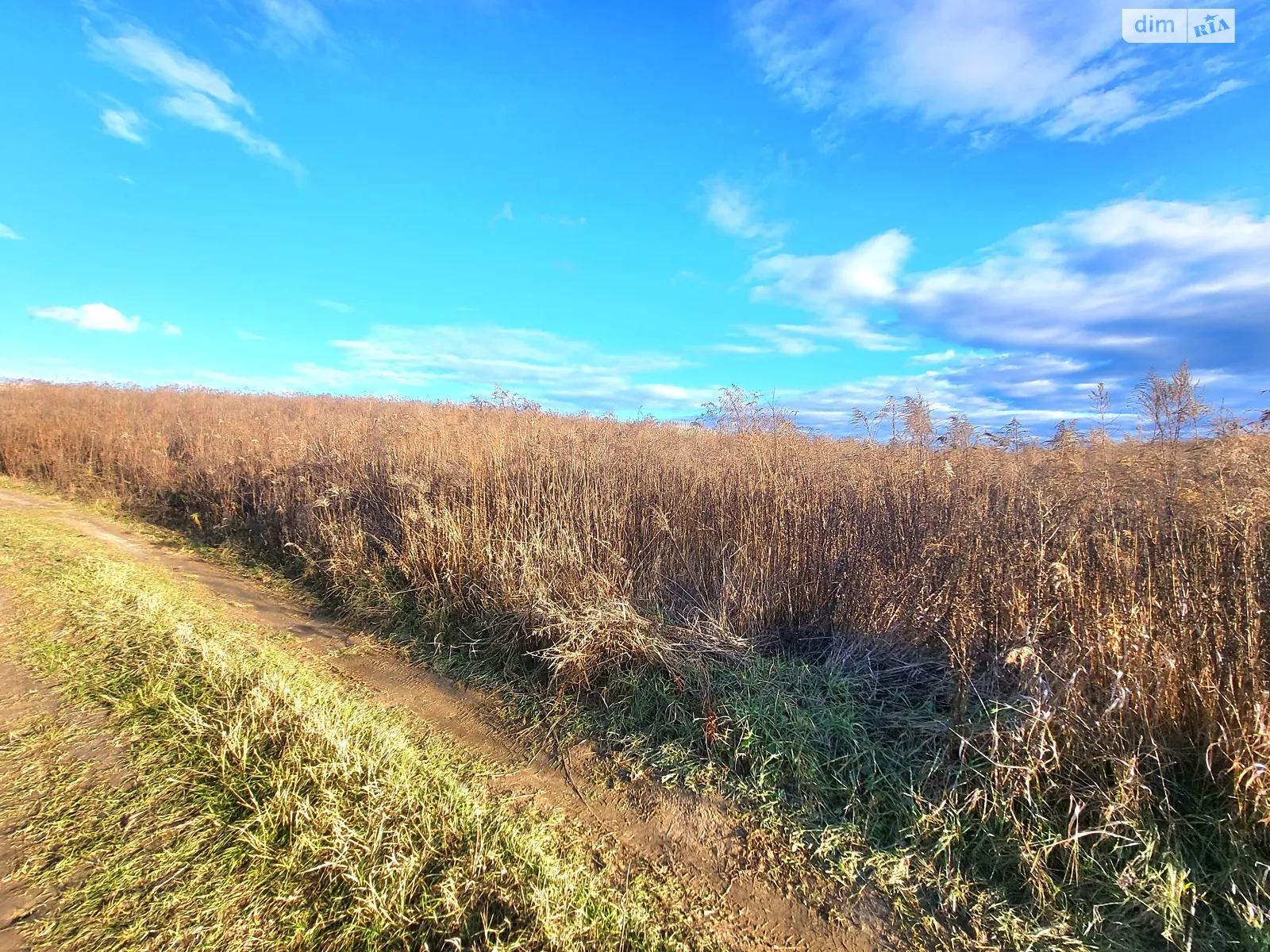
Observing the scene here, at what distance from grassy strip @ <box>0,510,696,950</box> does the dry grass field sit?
845 millimetres

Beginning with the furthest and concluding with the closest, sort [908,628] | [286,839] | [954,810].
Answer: [908,628], [954,810], [286,839]

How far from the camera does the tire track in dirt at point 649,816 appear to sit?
192 cm

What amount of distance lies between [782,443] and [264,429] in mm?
9244

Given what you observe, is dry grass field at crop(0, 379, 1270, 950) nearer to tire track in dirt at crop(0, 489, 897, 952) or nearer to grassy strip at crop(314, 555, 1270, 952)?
grassy strip at crop(314, 555, 1270, 952)

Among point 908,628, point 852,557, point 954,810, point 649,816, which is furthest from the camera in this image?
point 852,557

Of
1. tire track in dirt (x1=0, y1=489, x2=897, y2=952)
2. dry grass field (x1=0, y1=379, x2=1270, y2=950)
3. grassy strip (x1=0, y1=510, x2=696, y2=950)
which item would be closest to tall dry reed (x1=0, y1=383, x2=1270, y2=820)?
dry grass field (x1=0, y1=379, x2=1270, y2=950)

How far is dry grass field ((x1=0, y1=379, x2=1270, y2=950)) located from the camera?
2.04m

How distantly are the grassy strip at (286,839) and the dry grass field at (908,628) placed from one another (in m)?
0.85

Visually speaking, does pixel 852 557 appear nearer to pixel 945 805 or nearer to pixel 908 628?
pixel 908 628

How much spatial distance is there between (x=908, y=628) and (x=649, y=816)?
200cm

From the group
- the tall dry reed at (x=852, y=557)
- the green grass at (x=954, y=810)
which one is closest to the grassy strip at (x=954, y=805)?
the green grass at (x=954, y=810)

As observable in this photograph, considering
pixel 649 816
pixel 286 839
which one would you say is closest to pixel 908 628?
pixel 649 816

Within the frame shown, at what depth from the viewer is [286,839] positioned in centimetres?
199

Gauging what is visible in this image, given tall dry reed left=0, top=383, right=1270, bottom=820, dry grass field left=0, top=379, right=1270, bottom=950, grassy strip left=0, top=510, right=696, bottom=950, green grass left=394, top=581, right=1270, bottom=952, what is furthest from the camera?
tall dry reed left=0, top=383, right=1270, bottom=820
